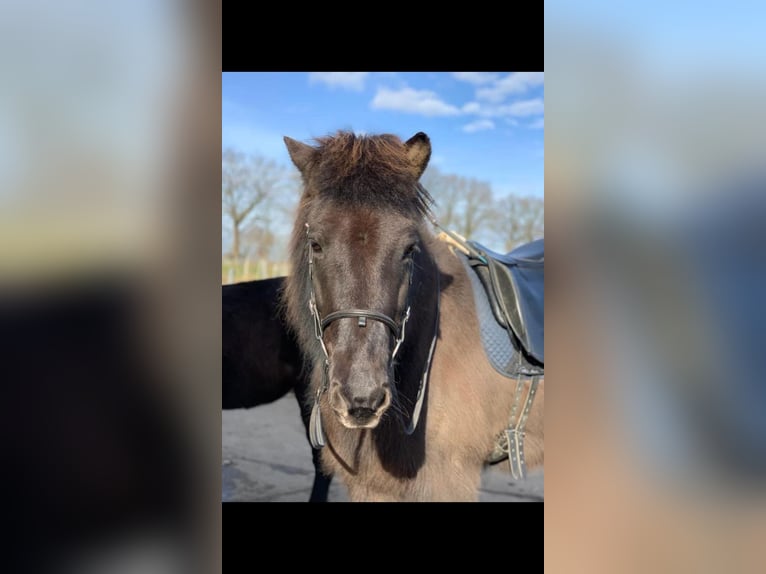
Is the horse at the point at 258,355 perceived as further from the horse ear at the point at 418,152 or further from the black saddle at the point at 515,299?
the horse ear at the point at 418,152

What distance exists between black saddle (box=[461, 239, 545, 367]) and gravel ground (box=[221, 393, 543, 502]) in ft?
4.63

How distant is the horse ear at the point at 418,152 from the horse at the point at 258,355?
5.20 feet

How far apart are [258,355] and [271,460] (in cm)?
93

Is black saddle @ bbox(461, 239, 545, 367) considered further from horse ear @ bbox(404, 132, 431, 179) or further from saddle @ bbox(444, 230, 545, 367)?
horse ear @ bbox(404, 132, 431, 179)

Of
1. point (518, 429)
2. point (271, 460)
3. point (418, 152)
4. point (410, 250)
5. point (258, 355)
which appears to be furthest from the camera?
point (271, 460)

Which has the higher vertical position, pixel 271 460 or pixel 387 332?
pixel 387 332

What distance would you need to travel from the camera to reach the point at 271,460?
3510 mm

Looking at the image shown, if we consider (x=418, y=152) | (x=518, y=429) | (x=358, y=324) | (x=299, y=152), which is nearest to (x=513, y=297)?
(x=518, y=429)

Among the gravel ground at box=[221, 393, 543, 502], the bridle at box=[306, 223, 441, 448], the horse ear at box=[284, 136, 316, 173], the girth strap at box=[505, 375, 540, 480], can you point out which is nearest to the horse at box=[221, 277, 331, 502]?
the gravel ground at box=[221, 393, 543, 502]

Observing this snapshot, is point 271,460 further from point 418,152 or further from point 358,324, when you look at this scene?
point 418,152

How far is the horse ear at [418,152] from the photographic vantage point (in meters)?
1.84
